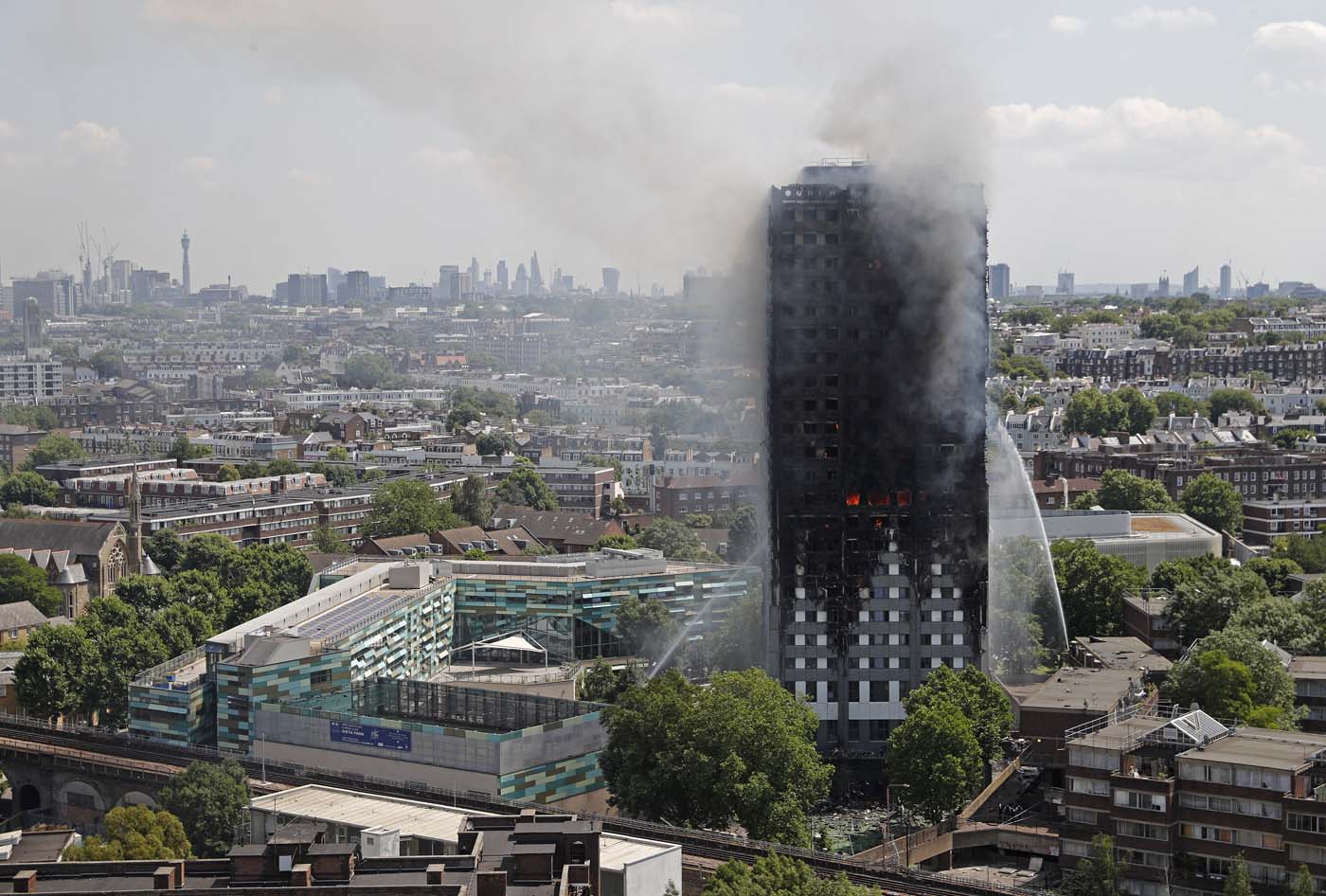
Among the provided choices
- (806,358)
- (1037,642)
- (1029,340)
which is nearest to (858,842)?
(806,358)

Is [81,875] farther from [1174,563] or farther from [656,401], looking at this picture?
[656,401]

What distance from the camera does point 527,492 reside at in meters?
103

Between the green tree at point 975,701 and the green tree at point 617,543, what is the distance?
103 ft

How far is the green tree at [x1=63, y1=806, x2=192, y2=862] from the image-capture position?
123 feet

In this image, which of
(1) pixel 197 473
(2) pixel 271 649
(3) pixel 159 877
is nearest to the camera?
(3) pixel 159 877

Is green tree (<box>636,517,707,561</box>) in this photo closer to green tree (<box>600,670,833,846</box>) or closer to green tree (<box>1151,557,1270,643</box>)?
green tree (<box>1151,557,1270,643</box>)

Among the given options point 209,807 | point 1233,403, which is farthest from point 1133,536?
point 1233,403

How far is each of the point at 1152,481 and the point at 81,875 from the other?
233 feet

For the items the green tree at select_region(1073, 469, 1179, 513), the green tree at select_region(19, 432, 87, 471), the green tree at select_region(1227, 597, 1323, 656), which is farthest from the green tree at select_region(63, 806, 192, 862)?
the green tree at select_region(19, 432, 87, 471)

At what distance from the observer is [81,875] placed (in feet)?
98.8

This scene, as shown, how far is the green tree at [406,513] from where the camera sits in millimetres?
85688

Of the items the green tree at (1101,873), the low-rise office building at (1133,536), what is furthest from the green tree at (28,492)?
the green tree at (1101,873)

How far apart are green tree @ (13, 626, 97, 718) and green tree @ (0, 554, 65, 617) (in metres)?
18.4

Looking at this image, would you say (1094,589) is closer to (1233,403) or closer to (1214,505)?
(1214,505)
